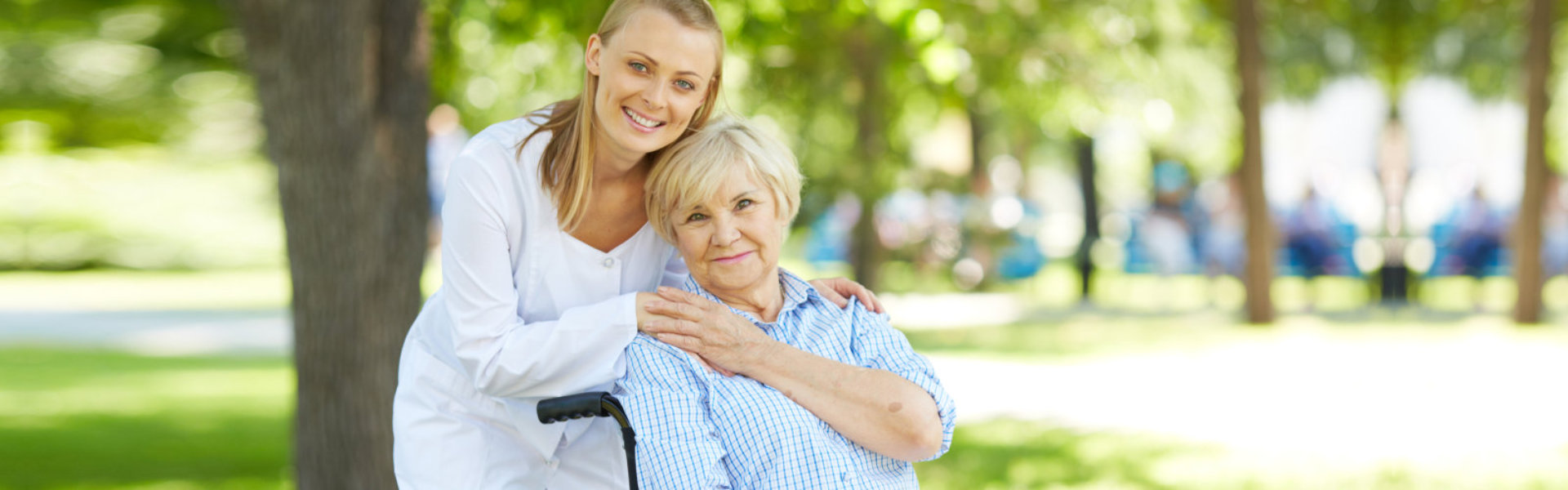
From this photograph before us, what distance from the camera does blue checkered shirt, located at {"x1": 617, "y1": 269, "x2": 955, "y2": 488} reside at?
8.43 feet

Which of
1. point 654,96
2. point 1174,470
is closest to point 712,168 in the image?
point 654,96

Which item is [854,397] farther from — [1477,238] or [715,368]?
[1477,238]

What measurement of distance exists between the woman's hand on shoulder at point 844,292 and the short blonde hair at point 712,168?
0.29 meters

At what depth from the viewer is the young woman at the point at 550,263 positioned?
8.48 feet

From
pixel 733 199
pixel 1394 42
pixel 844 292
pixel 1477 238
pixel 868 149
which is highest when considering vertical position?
pixel 1394 42

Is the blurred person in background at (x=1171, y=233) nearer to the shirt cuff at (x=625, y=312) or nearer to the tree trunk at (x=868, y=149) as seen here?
the tree trunk at (x=868, y=149)

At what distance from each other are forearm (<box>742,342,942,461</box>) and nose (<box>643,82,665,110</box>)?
52cm

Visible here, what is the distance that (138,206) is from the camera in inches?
1097

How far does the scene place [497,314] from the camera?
2.58 meters

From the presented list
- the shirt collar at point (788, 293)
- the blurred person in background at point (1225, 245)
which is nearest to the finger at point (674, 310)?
the shirt collar at point (788, 293)

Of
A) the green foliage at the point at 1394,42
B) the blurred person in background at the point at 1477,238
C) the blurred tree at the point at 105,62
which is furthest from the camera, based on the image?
the blurred person in background at the point at 1477,238

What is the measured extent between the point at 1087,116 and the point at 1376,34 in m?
3.76

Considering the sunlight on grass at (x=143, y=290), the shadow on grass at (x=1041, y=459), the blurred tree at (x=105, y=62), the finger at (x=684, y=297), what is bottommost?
the shadow on grass at (x=1041, y=459)

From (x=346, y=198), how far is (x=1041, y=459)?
12.6 feet
